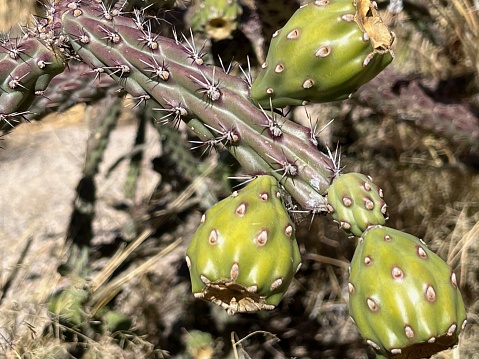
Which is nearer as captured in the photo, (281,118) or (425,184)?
(281,118)

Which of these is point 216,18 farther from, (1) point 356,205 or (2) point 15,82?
(1) point 356,205

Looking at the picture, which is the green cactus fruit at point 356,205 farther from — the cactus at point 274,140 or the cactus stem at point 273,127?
the cactus stem at point 273,127


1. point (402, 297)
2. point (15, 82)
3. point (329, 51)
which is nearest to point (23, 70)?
point (15, 82)

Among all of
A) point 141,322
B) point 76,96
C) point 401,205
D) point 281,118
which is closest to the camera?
point 281,118

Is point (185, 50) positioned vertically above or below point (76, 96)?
above

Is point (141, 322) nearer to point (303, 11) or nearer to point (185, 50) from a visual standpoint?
point (185, 50)

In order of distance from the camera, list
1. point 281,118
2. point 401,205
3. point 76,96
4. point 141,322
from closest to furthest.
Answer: point 281,118, point 76,96, point 141,322, point 401,205

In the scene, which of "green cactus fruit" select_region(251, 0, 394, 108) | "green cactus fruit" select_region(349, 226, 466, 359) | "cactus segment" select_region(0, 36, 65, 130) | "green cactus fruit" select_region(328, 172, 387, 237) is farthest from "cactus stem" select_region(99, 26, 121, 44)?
"green cactus fruit" select_region(349, 226, 466, 359)

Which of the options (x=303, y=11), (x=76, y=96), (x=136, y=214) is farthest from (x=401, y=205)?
(x=303, y=11)
